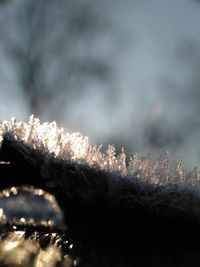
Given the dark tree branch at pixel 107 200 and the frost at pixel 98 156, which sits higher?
the frost at pixel 98 156

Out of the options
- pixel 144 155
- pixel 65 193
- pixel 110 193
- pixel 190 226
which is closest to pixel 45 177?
pixel 65 193

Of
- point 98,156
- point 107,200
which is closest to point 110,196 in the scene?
point 107,200

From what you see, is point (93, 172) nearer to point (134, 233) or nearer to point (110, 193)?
point (110, 193)

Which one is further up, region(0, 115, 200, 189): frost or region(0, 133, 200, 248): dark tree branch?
region(0, 115, 200, 189): frost

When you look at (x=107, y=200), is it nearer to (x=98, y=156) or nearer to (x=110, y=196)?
(x=110, y=196)

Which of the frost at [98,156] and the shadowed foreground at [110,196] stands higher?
the frost at [98,156]

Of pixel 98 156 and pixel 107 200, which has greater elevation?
pixel 98 156
